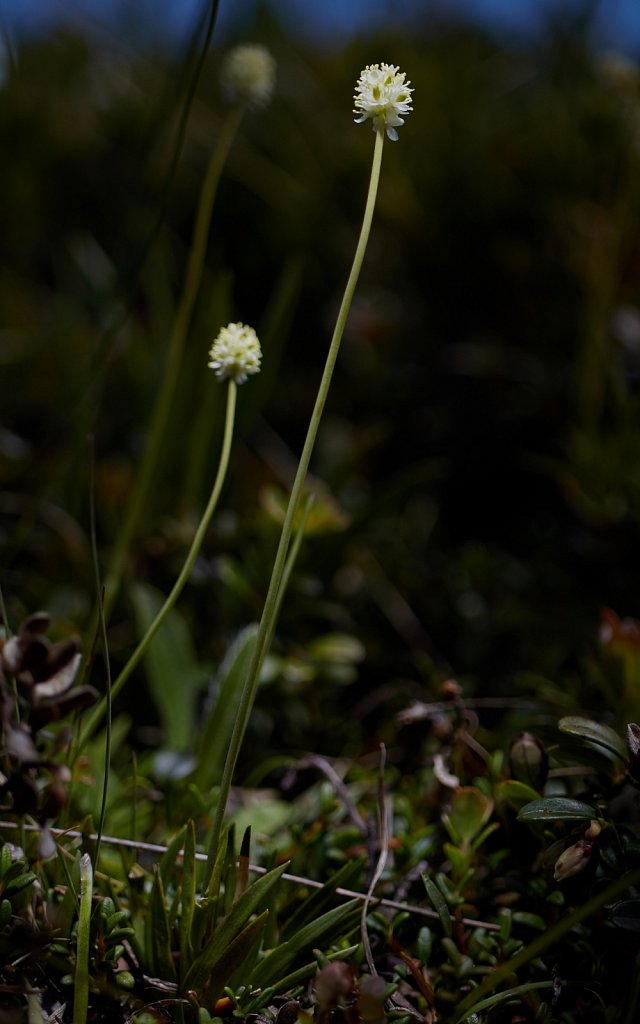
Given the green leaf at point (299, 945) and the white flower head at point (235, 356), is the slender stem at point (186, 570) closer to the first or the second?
the white flower head at point (235, 356)

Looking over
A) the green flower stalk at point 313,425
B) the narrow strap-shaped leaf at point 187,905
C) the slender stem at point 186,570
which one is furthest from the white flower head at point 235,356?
the narrow strap-shaped leaf at point 187,905

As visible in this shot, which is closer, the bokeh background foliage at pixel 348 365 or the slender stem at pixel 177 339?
the slender stem at pixel 177 339

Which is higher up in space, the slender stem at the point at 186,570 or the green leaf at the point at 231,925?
the slender stem at the point at 186,570

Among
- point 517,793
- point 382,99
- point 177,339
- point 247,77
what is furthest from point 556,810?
point 247,77

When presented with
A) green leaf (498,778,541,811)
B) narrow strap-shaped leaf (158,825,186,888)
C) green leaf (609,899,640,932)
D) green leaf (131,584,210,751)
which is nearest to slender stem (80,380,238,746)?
narrow strap-shaped leaf (158,825,186,888)

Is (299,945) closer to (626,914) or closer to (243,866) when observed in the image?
(243,866)

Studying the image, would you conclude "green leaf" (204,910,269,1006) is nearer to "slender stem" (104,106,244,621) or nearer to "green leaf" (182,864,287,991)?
"green leaf" (182,864,287,991)
